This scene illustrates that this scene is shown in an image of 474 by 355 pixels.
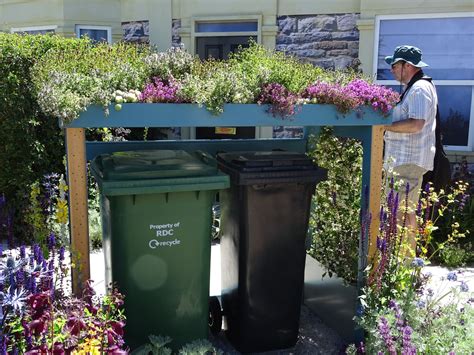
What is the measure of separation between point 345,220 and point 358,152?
53cm

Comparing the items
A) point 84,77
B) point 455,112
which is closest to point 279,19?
point 455,112

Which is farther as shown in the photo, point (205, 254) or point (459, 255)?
point (459, 255)

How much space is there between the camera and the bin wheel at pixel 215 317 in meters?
3.89

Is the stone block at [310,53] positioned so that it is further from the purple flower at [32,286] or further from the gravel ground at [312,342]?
the purple flower at [32,286]

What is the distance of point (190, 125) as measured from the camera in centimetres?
310

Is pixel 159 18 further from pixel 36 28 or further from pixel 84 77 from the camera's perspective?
pixel 84 77

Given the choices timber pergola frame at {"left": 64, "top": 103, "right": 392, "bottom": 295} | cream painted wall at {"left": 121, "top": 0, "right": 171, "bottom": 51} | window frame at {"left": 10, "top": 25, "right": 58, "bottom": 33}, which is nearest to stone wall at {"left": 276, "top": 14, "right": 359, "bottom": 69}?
cream painted wall at {"left": 121, "top": 0, "right": 171, "bottom": 51}

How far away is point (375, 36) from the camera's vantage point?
706 cm

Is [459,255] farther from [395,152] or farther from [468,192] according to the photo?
[395,152]

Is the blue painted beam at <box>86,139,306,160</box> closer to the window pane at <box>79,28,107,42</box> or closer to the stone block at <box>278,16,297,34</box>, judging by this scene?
the stone block at <box>278,16,297,34</box>

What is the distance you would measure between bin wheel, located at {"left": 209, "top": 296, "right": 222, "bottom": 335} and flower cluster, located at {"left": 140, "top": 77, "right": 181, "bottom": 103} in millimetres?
1585

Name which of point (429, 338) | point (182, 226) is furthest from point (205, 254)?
point (429, 338)

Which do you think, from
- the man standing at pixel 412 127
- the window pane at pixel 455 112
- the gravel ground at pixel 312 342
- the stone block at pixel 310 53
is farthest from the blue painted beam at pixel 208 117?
the stone block at pixel 310 53

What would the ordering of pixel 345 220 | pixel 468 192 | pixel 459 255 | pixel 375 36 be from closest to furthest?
pixel 345 220
pixel 459 255
pixel 468 192
pixel 375 36
